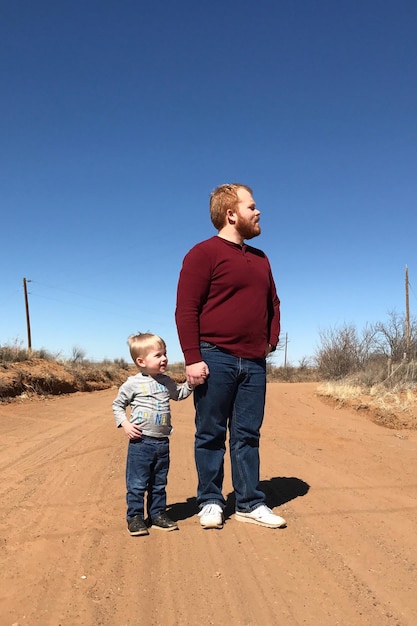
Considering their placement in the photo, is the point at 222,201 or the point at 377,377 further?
the point at 377,377

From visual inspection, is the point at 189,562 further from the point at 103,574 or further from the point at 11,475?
the point at 11,475

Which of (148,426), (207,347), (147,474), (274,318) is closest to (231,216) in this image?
(274,318)

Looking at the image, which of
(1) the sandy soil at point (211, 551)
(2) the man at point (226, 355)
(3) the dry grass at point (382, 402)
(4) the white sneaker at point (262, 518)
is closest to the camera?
(1) the sandy soil at point (211, 551)

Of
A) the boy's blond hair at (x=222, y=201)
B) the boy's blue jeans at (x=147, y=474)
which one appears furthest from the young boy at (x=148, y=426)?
the boy's blond hair at (x=222, y=201)

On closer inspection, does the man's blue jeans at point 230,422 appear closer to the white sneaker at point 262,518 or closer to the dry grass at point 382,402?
the white sneaker at point 262,518

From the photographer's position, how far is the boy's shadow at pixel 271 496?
329cm

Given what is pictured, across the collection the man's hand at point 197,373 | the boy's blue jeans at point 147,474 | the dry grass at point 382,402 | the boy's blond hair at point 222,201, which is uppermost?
the boy's blond hair at point 222,201

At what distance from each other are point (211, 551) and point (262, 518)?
502mm

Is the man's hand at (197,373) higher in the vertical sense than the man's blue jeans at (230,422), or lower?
higher

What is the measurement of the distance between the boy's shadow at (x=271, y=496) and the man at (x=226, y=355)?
0.68 ft

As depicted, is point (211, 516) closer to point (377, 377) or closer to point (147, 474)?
point (147, 474)

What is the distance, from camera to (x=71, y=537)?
8.98 ft

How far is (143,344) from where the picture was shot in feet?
10.3

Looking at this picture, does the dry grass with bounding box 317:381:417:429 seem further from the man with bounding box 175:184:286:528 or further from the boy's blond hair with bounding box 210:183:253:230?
the boy's blond hair with bounding box 210:183:253:230
